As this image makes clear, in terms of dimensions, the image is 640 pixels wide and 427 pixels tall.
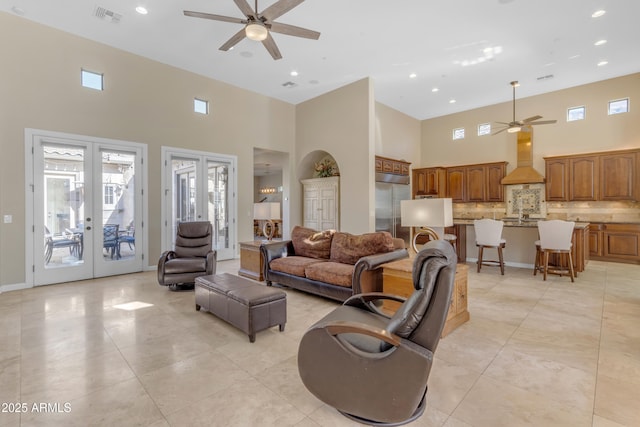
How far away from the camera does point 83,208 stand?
17.5 ft

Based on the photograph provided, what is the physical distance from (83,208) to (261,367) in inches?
192

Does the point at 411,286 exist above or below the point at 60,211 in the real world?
below

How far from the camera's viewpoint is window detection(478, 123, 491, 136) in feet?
28.3

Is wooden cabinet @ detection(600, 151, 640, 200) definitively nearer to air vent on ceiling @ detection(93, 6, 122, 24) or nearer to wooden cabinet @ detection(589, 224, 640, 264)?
wooden cabinet @ detection(589, 224, 640, 264)

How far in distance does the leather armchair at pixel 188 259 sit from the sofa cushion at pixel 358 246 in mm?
1965

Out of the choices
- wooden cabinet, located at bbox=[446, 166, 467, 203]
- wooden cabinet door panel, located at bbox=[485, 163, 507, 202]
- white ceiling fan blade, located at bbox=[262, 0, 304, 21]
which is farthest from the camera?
wooden cabinet, located at bbox=[446, 166, 467, 203]

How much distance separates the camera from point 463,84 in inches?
280

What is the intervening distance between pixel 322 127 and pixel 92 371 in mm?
6679

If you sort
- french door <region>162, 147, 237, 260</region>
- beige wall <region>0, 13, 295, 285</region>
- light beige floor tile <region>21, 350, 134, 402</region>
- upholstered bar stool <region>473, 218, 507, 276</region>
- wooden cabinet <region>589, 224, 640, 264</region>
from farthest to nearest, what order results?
wooden cabinet <region>589, 224, 640, 264</region>
french door <region>162, 147, 237, 260</region>
upholstered bar stool <region>473, 218, 507, 276</region>
beige wall <region>0, 13, 295, 285</region>
light beige floor tile <region>21, 350, 134, 402</region>

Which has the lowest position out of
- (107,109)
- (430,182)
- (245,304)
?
(245,304)

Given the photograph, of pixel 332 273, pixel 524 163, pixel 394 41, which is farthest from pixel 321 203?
pixel 524 163

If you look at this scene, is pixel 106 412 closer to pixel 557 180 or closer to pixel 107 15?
pixel 107 15

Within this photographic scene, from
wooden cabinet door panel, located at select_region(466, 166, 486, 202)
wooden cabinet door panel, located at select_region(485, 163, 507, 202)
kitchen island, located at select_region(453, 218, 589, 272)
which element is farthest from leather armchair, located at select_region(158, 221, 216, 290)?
wooden cabinet door panel, located at select_region(485, 163, 507, 202)

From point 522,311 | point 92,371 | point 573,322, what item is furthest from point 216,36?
point 573,322
